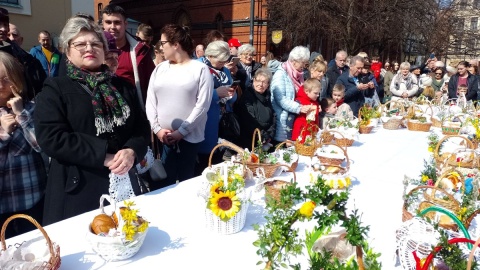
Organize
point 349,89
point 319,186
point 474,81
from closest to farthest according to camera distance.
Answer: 1. point 319,186
2. point 349,89
3. point 474,81

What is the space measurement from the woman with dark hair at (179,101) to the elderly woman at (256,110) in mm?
893

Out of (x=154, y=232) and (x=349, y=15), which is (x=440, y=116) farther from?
(x=349, y=15)

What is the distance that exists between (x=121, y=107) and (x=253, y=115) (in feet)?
6.49

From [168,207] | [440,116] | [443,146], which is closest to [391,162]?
[443,146]

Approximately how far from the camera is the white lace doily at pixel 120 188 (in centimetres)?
169

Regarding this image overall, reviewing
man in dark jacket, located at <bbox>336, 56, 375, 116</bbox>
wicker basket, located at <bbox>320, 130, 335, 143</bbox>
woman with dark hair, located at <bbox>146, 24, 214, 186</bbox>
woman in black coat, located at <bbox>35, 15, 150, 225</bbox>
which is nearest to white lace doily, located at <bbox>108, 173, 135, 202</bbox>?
woman in black coat, located at <bbox>35, 15, 150, 225</bbox>

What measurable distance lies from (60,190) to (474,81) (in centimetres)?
751

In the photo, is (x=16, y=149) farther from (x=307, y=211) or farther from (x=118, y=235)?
(x=307, y=211)

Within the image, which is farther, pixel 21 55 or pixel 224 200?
pixel 21 55

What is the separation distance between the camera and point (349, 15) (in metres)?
13.6

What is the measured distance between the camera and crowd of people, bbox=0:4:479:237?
5.44 ft

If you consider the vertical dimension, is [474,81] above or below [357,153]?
above

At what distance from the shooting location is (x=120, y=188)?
1725mm

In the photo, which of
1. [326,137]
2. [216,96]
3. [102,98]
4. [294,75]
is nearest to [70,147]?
[102,98]
